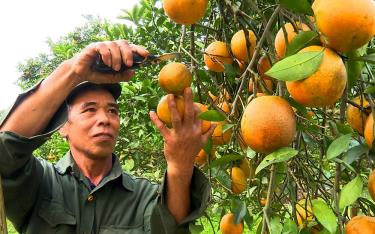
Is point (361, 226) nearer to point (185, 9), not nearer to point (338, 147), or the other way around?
point (338, 147)

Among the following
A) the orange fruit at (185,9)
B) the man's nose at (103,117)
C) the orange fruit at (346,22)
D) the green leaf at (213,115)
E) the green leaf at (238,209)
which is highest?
the orange fruit at (346,22)

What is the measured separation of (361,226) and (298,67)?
0.28m

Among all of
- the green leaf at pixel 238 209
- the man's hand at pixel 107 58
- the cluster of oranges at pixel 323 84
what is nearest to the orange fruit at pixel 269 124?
the cluster of oranges at pixel 323 84

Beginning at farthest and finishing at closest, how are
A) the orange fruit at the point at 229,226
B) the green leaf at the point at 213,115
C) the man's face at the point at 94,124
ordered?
the man's face at the point at 94,124 → the orange fruit at the point at 229,226 → the green leaf at the point at 213,115

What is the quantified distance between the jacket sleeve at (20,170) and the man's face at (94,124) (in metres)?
0.18

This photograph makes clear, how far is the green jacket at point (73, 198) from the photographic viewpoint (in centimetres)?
122

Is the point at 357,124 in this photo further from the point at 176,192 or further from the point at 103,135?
the point at 103,135

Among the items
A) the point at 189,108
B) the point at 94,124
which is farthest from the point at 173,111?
the point at 94,124

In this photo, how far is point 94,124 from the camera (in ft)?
5.27

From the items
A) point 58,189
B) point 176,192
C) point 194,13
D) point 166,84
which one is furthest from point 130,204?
point 194,13

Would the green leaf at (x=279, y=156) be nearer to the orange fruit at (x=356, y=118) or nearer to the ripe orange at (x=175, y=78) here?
the orange fruit at (x=356, y=118)

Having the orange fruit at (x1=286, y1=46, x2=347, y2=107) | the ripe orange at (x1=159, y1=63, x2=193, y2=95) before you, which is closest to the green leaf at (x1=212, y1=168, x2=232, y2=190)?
the ripe orange at (x1=159, y1=63, x2=193, y2=95)

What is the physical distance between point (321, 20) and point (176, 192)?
2.48 ft

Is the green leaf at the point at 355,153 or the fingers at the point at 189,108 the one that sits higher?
the green leaf at the point at 355,153
